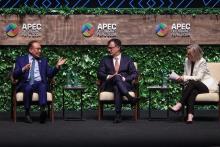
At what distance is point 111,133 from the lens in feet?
26.6

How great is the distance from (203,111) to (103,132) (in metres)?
3.32

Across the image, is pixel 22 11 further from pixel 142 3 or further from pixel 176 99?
pixel 176 99

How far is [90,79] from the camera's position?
36.9ft

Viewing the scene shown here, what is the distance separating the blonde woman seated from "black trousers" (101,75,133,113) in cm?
70

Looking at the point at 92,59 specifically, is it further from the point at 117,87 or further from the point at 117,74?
the point at 117,87

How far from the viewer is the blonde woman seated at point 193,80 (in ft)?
31.1

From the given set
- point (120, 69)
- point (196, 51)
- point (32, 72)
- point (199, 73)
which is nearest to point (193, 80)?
point (199, 73)

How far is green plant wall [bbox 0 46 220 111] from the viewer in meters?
11.1

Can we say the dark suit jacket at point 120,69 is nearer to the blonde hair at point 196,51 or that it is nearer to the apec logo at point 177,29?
the blonde hair at point 196,51

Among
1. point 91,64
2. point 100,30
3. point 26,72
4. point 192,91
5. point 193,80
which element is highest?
point 100,30

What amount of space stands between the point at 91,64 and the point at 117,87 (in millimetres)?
1677

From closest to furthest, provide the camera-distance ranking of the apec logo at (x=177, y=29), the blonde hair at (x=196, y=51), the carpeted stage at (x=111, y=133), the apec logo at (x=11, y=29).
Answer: the carpeted stage at (x=111, y=133) → the blonde hair at (x=196, y=51) → the apec logo at (x=11, y=29) → the apec logo at (x=177, y=29)

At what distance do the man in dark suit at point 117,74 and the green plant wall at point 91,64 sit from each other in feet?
3.94

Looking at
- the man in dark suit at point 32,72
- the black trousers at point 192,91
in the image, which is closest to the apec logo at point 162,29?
the black trousers at point 192,91
